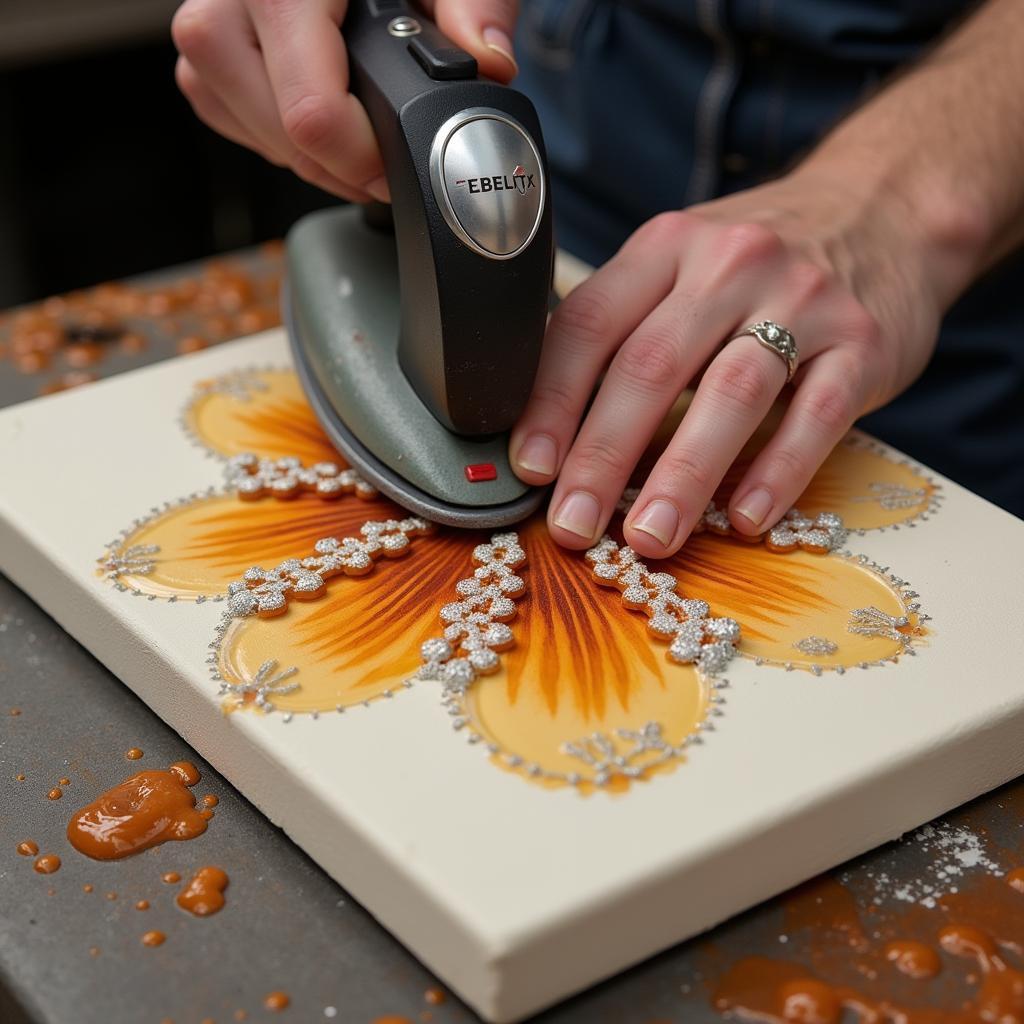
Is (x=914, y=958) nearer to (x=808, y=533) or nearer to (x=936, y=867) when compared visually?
(x=936, y=867)

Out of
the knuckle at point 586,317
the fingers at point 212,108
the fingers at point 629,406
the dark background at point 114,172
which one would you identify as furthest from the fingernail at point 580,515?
the dark background at point 114,172

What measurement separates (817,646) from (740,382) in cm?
18

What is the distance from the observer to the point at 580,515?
77 cm

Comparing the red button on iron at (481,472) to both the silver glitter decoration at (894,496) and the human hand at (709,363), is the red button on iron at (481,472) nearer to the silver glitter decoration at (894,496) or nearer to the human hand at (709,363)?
→ the human hand at (709,363)

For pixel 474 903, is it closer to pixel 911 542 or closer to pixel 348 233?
pixel 911 542

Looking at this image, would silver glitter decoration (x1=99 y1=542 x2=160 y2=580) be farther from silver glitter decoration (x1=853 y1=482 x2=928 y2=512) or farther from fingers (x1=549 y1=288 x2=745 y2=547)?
silver glitter decoration (x1=853 y1=482 x2=928 y2=512)

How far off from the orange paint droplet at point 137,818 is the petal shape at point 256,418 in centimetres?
26

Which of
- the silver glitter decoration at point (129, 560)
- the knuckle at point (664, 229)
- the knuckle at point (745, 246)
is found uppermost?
the knuckle at point (745, 246)

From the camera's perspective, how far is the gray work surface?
583 millimetres

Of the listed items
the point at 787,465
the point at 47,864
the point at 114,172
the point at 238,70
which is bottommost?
the point at 114,172

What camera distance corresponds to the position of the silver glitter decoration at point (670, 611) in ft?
2.25

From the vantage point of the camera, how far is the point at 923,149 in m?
0.96

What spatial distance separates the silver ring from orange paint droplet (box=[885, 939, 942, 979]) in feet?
1.15

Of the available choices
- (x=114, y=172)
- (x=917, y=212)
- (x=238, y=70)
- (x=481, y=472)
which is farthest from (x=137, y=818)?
(x=114, y=172)
